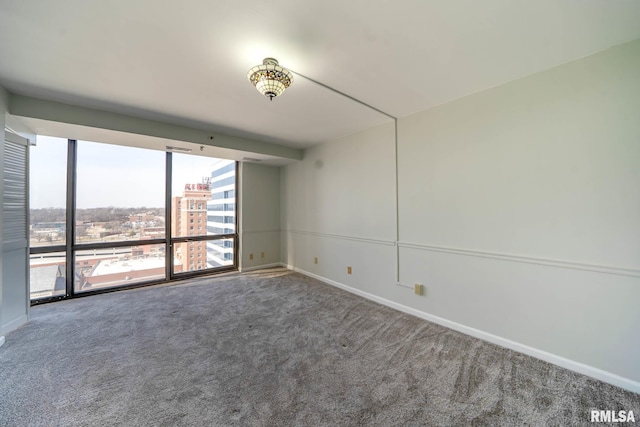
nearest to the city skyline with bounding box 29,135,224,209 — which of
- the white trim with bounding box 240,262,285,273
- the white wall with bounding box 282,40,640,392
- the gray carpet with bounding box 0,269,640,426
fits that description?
the gray carpet with bounding box 0,269,640,426

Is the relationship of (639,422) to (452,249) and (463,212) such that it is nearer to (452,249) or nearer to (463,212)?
(452,249)

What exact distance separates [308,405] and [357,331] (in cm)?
111

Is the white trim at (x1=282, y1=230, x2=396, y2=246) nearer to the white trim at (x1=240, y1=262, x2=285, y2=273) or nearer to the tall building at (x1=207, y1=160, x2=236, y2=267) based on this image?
the white trim at (x1=240, y1=262, x2=285, y2=273)

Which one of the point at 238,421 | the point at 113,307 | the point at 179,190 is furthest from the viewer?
the point at 179,190

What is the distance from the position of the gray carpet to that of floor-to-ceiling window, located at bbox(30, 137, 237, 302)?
31.1 inches

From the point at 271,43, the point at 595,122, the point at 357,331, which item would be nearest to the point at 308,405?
the point at 357,331

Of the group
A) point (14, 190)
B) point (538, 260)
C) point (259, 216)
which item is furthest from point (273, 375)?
point (259, 216)

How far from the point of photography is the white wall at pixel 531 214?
1814 millimetres

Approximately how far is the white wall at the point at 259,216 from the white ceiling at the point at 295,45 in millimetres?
2519

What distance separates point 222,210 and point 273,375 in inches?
152

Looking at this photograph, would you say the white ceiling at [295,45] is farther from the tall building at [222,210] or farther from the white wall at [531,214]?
the tall building at [222,210]

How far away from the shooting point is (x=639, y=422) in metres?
1.51

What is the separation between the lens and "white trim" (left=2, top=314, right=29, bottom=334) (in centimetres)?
254

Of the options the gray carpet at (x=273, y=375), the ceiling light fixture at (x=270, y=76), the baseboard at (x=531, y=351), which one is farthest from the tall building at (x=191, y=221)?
the baseboard at (x=531, y=351)
